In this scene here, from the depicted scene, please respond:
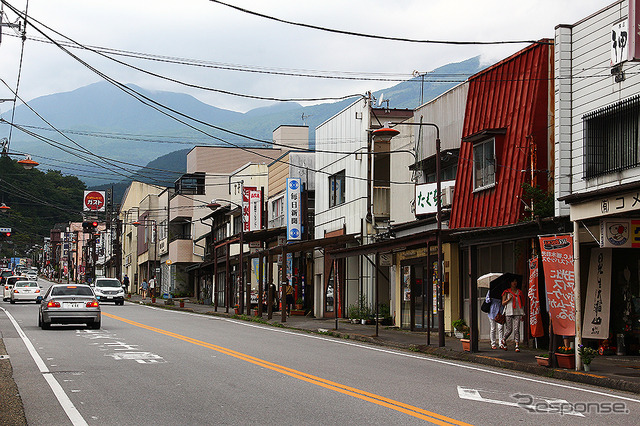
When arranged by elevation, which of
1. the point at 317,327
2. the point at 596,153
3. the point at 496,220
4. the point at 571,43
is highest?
the point at 571,43

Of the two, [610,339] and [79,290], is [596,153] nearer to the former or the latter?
[610,339]

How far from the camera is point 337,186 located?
37344 mm

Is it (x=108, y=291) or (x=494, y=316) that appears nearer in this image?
(x=494, y=316)

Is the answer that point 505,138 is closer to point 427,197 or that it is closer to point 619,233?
point 427,197

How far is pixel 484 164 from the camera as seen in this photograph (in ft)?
77.6

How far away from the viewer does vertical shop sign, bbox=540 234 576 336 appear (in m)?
16.0

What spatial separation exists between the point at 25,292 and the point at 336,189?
24913 millimetres

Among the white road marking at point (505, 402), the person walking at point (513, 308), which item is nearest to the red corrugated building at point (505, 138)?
the person walking at point (513, 308)

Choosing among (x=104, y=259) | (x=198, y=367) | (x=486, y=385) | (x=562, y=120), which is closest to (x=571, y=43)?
(x=562, y=120)

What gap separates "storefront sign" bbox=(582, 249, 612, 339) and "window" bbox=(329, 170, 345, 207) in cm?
1843

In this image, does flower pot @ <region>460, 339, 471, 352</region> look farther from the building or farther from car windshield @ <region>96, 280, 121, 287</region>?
car windshield @ <region>96, 280, 121, 287</region>

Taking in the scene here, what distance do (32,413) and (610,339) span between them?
1375 centimetres

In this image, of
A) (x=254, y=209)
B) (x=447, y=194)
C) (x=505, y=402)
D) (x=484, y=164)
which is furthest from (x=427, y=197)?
(x=254, y=209)

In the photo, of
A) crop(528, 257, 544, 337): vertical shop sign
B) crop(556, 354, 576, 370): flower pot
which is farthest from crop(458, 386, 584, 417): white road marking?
crop(528, 257, 544, 337): vertical shop sign
